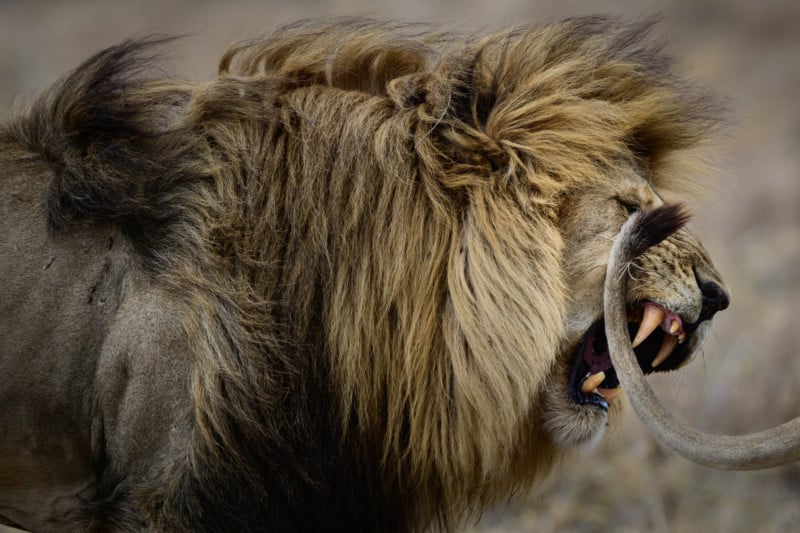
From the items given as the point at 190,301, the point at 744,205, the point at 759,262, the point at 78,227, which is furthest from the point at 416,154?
the point at 744,205

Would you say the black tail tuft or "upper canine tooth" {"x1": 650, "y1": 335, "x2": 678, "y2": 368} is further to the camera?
"upper canine tooth" {"x1": 650, "y1": 335, "x2": 678, "y2": 368}

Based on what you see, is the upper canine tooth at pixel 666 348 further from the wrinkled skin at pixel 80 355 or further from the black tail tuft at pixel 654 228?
the wrinkled skin at pixel 80 355

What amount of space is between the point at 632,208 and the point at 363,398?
2.63 feet

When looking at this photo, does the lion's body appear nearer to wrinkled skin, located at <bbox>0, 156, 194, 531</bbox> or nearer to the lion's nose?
wrinkled skin, located at <bbox>0, 156, 194, 531</bbox>

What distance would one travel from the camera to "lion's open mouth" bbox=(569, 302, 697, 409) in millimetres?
2502

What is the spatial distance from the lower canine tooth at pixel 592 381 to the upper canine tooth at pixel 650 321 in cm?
13

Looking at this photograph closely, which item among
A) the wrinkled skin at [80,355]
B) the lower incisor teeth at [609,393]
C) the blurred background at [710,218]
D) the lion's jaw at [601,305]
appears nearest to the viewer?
the wrinkled skin at [80,355]

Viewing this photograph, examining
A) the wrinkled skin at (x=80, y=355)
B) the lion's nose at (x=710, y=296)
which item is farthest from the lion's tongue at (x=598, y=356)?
the wrinkled skin at (x=80, y=355)

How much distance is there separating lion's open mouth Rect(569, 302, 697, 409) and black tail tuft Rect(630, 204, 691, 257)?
0.58ft

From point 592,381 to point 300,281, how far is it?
2.47 ft

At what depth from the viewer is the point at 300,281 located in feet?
8.07

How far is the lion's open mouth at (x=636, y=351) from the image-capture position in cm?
250

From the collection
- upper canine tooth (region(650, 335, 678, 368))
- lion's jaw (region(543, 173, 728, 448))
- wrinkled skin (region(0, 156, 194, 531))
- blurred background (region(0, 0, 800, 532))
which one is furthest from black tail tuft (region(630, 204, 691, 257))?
wrinkled skin (region(0, 156, 194, 531))

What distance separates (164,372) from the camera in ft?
7.62
